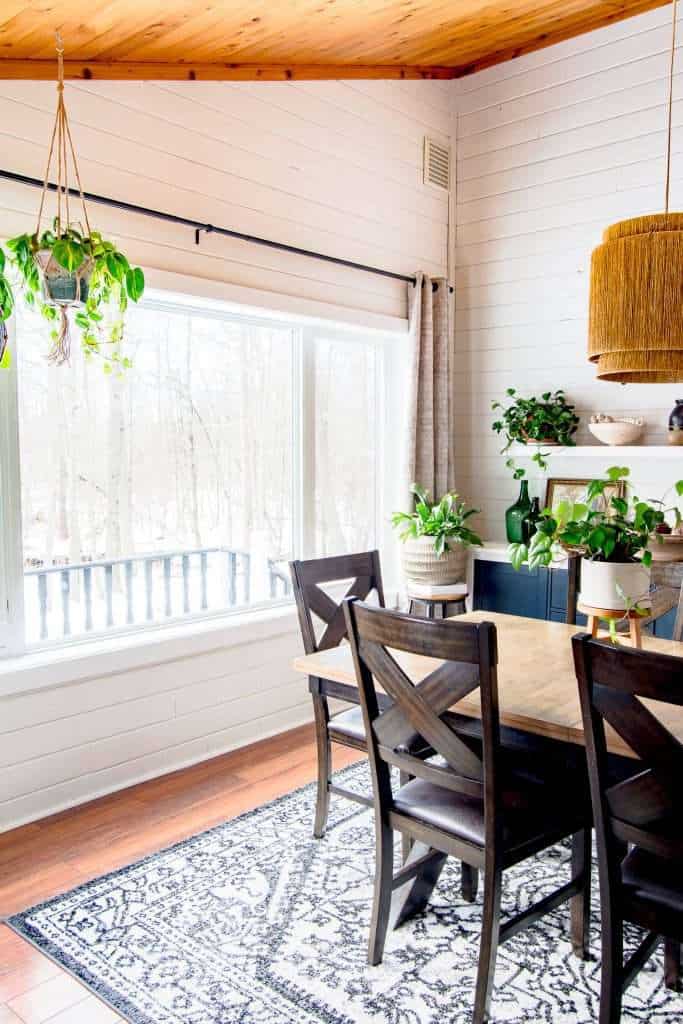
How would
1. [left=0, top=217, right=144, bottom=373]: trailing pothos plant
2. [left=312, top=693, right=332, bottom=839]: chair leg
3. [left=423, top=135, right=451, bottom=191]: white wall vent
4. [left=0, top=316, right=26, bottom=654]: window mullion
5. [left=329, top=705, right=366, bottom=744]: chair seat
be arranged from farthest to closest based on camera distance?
[left=423, top=135, right=451, bottom=191]: white wall vent, [left=0, top=316, right=26, bottom=654]: window mullion, [left=312, top=693, right=332, bottom=839]: chair leg, [left=329, top=705, right=366, bottom=744]: chair seat, [left=0, top=217, right=144, bottom=373]: trailing pothos plant

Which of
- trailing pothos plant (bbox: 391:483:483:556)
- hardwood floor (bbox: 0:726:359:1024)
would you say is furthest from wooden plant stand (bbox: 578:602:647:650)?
trailing pothos plant (bbox: 391:483:483:556)

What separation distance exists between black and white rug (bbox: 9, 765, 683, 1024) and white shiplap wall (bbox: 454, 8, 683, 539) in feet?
8.63

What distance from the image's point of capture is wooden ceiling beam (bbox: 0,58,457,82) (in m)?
2.80

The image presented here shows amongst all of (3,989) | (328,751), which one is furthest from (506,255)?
(3,989)

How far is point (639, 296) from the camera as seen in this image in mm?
2125

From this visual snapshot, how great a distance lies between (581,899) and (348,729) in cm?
86

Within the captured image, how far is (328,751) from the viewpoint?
2.79 m

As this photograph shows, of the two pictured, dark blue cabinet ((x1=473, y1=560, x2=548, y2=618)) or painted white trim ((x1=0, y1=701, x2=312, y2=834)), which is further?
dark blue cabinet ((x1=473, y1=560, x2=548, y2=618))

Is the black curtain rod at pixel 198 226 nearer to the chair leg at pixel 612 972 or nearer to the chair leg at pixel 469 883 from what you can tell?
the chair leg at pixel 469 883

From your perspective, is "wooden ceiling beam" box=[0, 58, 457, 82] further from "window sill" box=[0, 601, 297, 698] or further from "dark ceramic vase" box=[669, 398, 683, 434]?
"dark ceramic vase" box=[669, 398, 683, 434]

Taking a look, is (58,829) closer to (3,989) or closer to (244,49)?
(3,989)

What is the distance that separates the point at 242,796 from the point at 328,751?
63 centimetres

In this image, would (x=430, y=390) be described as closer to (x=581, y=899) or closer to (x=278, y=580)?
(x=278, y=580)

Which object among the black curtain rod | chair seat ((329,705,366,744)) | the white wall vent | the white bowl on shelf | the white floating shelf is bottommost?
chair seat ((329,705,366,744))
